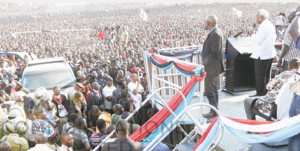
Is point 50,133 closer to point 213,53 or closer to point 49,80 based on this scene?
point 213,53

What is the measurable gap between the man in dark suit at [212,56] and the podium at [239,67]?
1.36m

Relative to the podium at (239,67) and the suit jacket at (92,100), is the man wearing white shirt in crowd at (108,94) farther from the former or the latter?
the podium at (239,67)

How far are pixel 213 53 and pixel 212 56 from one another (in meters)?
0.05

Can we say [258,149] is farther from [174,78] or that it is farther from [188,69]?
[174,78]

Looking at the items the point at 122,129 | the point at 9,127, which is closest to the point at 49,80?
the point at 9,127

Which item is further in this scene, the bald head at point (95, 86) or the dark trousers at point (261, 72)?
the bald head at point (95, 86)

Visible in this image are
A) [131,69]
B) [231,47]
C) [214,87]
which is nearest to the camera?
[214,87]

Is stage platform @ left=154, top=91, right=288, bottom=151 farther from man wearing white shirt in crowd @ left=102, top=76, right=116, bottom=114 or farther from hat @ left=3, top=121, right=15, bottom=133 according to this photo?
hat @ left=3, top=121, right=15, bottom=133

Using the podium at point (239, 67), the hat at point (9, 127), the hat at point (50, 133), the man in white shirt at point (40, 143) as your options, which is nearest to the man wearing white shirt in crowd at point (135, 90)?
the podium at point (239, 67)

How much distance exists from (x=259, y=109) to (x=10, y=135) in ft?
12.2

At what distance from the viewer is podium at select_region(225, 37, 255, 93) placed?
6383 millimetres

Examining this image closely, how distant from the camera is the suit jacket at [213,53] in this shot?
16.3 ft

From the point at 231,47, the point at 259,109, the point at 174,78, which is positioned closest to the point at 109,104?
the point at 174,78

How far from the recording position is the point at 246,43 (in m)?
6.47
